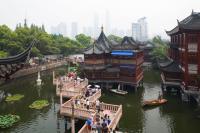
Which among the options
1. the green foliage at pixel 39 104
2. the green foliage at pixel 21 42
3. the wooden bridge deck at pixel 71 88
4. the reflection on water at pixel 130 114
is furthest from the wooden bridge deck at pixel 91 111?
the green foliage at pixel 21 42

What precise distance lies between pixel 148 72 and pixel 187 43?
1529 inches

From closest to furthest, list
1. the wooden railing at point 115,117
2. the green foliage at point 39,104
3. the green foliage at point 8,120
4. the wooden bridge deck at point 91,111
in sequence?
the wooden railing at point 115,117, the wooden bridge deck at point 91,111, the green foliage at point 8,120, the green foliage at point 39,104

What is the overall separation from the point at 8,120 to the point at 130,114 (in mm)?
17299

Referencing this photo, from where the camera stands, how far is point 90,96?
1355 inches

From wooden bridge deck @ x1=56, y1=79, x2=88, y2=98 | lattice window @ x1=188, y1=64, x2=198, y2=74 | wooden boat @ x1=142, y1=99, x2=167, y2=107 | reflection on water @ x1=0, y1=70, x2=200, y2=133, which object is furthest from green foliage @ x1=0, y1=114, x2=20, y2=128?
lattice window @ x1=188, y1=64, x2=198, y2=74

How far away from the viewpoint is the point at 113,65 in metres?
50.6

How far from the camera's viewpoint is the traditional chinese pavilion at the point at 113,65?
158 ft

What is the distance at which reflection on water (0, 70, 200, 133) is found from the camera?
3096 centimetres

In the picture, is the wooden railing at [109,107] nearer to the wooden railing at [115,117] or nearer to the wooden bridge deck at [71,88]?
the wooden railing at [115,117]

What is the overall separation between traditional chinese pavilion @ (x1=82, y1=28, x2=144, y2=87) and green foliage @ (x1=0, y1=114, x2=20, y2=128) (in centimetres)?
1925

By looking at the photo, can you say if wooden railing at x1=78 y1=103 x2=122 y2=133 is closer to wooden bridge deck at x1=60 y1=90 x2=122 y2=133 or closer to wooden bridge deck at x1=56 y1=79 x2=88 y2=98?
wooden bridge deck at x1=60 y1=90 x2=122 y2=133

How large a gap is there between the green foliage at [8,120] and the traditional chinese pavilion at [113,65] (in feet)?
63.2

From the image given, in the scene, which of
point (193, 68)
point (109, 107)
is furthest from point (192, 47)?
point (109, 107)

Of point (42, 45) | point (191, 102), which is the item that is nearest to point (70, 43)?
point (42, 45)
